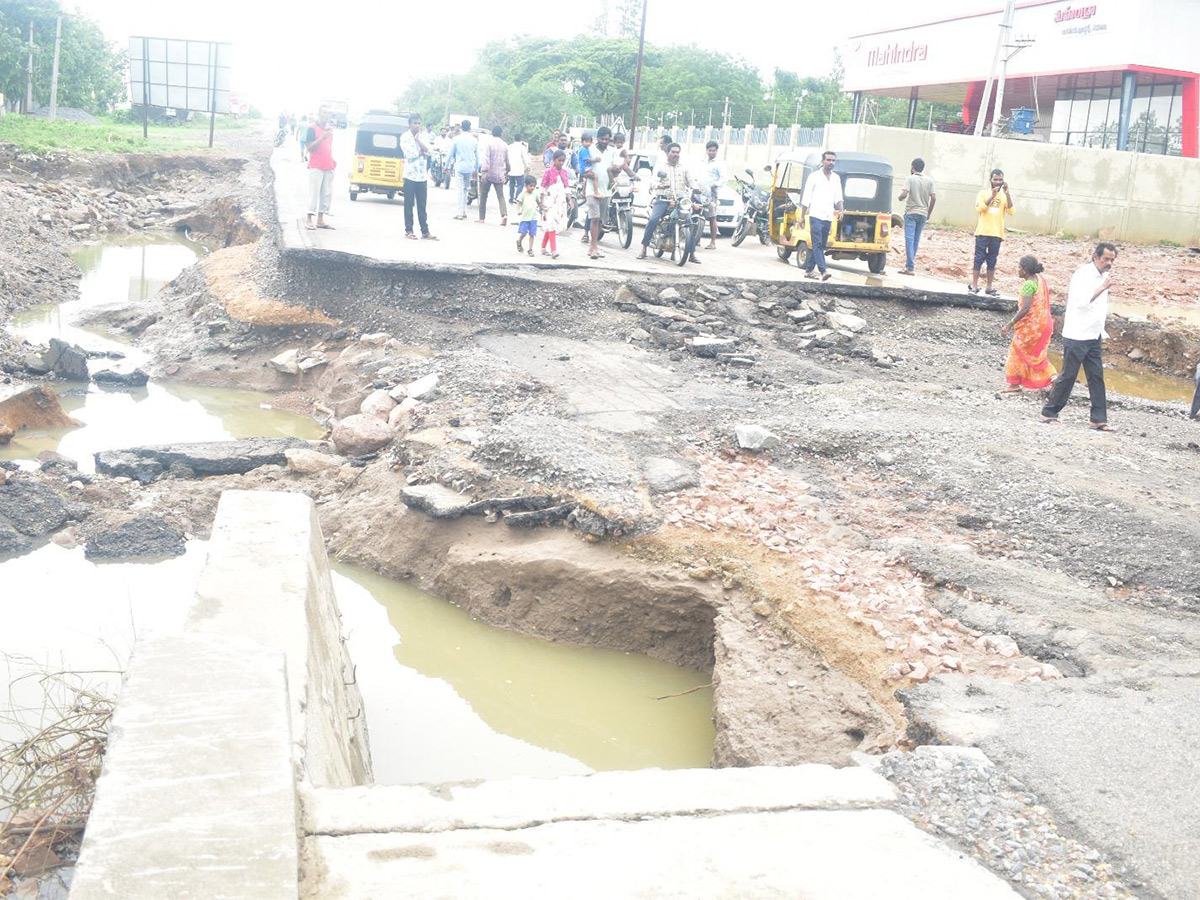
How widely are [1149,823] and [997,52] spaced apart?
2802 cm

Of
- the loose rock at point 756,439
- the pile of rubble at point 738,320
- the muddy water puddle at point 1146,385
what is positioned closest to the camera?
the loose rock at point 756,439

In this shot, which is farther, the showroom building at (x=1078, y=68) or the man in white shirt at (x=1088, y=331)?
the showroom building at (x=1078, y=68)

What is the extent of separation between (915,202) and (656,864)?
14.2 m

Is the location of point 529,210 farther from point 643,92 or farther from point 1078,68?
point 643,92

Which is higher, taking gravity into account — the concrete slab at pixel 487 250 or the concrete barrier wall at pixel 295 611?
the concrete slab at pixel 487 250

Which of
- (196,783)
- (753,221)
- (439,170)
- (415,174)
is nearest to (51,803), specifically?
(196,783)

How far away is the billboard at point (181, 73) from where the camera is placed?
43.7 metres

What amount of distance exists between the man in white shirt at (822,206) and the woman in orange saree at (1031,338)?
170 inches

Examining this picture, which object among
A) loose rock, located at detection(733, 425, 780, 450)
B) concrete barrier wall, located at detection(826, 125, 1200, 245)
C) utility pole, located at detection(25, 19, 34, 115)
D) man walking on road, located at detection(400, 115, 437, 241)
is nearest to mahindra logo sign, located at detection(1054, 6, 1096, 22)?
concrete barrier wall, located at detection(826, 125, 1200, 245)

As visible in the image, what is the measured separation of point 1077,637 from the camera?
5473 mm

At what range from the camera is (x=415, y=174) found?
49.4ft

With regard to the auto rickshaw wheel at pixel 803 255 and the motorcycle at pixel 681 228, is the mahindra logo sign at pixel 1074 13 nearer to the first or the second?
the auto rickshaw wheel at pixel 803 255

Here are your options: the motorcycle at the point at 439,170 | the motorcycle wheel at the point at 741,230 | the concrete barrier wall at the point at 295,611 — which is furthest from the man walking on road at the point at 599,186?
the motorcycle at the point at 439,170

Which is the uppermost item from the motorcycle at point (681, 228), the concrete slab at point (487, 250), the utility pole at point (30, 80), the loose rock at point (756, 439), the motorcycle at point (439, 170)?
the utility pole at point (30, 80)
